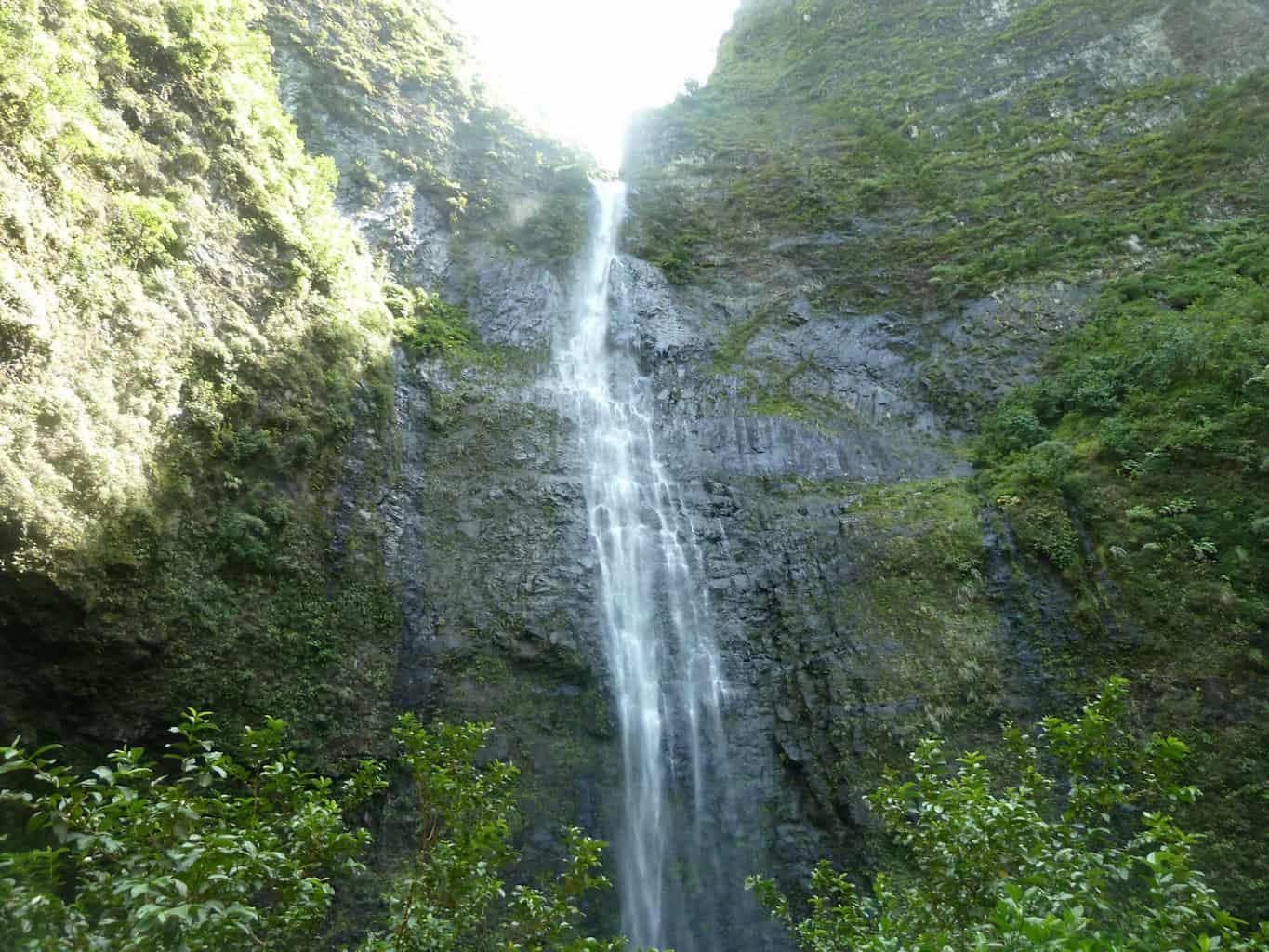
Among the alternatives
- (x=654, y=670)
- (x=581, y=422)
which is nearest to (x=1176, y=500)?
(x=654, y=670)

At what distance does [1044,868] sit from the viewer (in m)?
4.25

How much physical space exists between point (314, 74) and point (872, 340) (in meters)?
15.2

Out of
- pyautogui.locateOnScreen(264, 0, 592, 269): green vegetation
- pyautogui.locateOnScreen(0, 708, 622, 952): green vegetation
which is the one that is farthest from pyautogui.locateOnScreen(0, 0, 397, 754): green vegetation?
pyautogui.locateOnScreen(264, 0, 592, 269): green vegetation

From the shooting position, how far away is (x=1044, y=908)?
3.82 metres

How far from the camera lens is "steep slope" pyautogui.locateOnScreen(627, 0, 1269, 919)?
1162 centimetres

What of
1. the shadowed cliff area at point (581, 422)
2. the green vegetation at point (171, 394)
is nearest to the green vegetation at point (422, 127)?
the shadowed cliff area at point (581, 422)

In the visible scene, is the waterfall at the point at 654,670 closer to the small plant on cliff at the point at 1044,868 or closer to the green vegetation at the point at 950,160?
the small plant on cliff at the point at 1044,868

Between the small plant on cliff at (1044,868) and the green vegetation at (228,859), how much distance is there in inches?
87.8

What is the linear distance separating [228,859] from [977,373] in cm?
1687

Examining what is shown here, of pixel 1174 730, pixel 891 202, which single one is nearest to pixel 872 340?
pixel 891 202

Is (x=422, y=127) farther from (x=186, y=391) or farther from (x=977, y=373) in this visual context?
(x=977, y=373)

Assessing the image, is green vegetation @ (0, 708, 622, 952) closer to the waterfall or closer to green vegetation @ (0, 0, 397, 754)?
green vegetation @ (0, 0, 397, 754)

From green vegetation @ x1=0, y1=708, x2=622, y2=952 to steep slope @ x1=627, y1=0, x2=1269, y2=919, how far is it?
7360 mm

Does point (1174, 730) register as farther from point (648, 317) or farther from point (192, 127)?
point (192, 127)
